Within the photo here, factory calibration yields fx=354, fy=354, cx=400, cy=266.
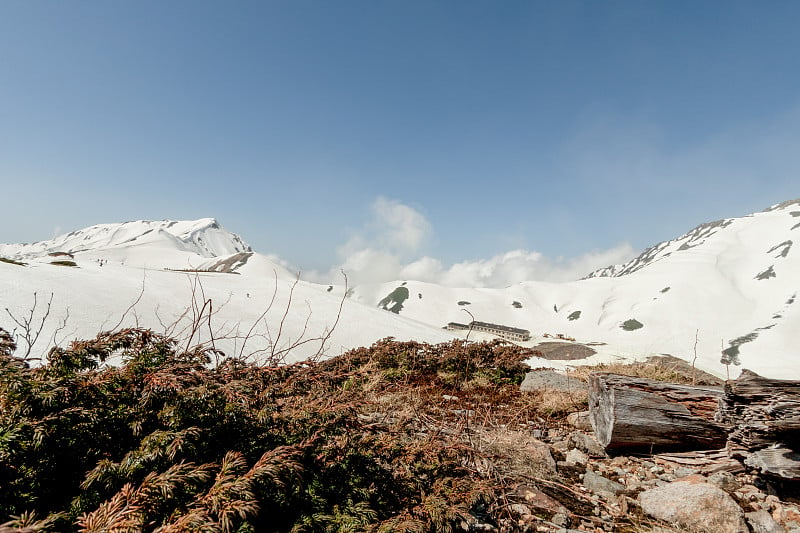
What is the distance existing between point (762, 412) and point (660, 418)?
1.03m

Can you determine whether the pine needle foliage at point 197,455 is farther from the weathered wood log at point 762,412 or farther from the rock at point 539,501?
the weathered wood log at point 762,412

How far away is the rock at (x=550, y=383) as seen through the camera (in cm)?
746

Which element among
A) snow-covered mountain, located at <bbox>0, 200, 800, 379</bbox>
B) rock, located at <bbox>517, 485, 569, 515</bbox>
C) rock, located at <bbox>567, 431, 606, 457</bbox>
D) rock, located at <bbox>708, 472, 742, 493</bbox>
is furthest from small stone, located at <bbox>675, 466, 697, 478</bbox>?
snow-covered mountain, located at <bbox>0, 200, 800, 379</bbox>

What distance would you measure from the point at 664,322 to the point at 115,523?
256 ft

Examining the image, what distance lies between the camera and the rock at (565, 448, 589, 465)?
178 inches

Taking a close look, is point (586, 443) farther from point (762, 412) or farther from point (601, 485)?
point (762, 412)

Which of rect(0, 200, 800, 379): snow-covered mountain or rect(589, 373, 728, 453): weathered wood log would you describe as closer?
rect(589, 373, 728, 453): weathered wood log

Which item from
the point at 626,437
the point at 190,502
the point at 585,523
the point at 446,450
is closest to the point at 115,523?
the point at 190,502

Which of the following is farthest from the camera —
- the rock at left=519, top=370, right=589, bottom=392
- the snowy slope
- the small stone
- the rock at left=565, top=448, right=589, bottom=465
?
the snowy slope

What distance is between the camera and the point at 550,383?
766cm

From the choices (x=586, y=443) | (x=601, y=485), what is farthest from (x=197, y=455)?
(x=586, y=443)

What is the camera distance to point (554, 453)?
4746mm

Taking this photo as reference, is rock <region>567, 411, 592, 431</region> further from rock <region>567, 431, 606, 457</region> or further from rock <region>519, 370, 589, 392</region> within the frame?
rock <region>519, 370, 589, 392</region>

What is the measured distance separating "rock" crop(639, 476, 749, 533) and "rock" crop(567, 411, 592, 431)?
229 cm
